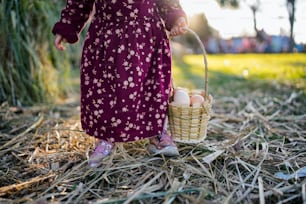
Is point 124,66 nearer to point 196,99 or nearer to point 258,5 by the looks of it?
point 196,99

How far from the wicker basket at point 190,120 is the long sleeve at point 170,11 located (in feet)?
0.33

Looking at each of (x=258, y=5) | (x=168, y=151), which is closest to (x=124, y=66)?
(x=168, y=151)

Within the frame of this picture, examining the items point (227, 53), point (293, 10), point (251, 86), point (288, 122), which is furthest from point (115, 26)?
point (227, 53)

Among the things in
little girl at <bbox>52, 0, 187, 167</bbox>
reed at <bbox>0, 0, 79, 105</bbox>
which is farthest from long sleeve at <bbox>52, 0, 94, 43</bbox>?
reed at <bbox>0, 0, 79, 105</bbox>

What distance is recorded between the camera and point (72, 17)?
1.68 metres

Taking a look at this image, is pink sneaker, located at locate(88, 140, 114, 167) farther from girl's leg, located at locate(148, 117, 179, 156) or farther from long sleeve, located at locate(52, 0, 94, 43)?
long sleeve, located at locate(52, 0, 94, 43)

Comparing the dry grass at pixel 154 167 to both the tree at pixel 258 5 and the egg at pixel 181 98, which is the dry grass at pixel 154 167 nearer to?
the egg at pixel 181 98

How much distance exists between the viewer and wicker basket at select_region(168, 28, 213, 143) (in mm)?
1660

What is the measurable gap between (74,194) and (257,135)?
3.79 feet

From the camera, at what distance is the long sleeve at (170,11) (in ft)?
5.51

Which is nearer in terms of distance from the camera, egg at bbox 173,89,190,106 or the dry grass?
the dry grass

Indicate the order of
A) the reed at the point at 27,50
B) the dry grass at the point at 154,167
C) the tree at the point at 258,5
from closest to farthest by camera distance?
the dry grass at the point at 154,167
the reed at the point at 27,50
the tree at the point at 258,5

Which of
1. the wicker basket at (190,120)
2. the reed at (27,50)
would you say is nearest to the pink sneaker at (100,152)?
the wicker basket at (190,120)

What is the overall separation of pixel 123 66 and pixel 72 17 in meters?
0.39
